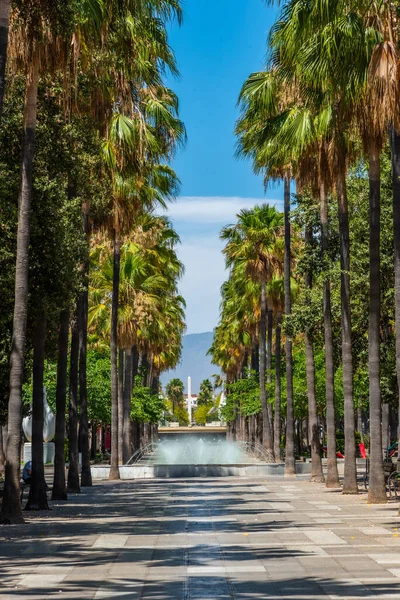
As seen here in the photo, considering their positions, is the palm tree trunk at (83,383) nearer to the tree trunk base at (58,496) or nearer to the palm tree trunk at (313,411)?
the tree trunk base at (58,496)

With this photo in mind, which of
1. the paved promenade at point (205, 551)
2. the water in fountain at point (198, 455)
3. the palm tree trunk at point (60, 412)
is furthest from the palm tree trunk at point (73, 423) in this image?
the water in fountain at point (198, 455)

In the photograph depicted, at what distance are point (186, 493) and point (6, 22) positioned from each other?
17301 mm

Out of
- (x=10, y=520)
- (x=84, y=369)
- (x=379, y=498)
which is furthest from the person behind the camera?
(x=84, y=369)

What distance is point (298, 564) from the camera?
1266 cm

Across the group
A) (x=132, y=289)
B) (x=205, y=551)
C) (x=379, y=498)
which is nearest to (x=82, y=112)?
(x=379, y=498)

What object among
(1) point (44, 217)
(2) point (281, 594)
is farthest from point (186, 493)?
(2) point (281, 594)

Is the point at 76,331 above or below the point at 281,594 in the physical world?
above

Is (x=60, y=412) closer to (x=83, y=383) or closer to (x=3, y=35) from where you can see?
(x=83, y=383)

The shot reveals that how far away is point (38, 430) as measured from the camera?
78.3 feet

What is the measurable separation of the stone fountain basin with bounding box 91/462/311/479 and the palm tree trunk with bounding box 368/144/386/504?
18.0 meters

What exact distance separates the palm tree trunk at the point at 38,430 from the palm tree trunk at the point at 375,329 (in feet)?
25.2

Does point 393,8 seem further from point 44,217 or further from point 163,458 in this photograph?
point 163,458

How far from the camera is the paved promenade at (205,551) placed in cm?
1068

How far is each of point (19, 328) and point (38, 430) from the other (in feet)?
16.1
